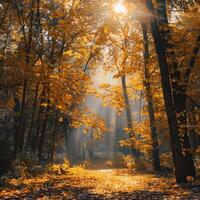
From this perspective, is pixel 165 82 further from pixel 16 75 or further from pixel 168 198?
A: pixel 16 75

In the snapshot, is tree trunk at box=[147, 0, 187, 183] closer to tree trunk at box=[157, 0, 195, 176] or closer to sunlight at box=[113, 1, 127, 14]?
tree trunk at box=[157, 0, 195, 176]

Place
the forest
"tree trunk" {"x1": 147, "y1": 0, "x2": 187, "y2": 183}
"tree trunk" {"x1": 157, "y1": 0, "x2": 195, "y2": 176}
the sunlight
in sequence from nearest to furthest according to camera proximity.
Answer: the sunlight
the forest
"tree trunk" {"x1": 147, "y1": 0, "x2": 187, "y2": 183}
"tree trunk" {"x1": 157, "y1": 0, "x2": 195, "y2": 176}

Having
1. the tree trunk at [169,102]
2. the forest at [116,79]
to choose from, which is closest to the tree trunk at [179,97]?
the forest at [116,79]

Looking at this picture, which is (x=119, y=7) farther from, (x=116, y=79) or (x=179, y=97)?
(x=116, y=79)

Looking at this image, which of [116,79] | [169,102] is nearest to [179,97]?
[169,102]

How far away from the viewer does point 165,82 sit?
38.8 feet

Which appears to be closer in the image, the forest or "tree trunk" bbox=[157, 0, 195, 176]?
the forest

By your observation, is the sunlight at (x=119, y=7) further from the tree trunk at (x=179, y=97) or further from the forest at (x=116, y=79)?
the tree trunk at (x=179, y=97)

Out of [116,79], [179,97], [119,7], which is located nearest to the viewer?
[119,7]

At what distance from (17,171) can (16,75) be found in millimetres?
3772

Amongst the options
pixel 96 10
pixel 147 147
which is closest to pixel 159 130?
pixel 147 147

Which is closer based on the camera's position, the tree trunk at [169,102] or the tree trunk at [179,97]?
the tree trunk at [169,102]

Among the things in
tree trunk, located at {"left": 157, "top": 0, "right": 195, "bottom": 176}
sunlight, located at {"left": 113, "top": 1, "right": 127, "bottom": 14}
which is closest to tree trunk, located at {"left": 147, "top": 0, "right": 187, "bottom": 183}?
tree trunk, located at {"left": 157, "top": 0, "right": 195, "bottom": 176}

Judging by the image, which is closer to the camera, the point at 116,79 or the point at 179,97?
the point at 179,97
